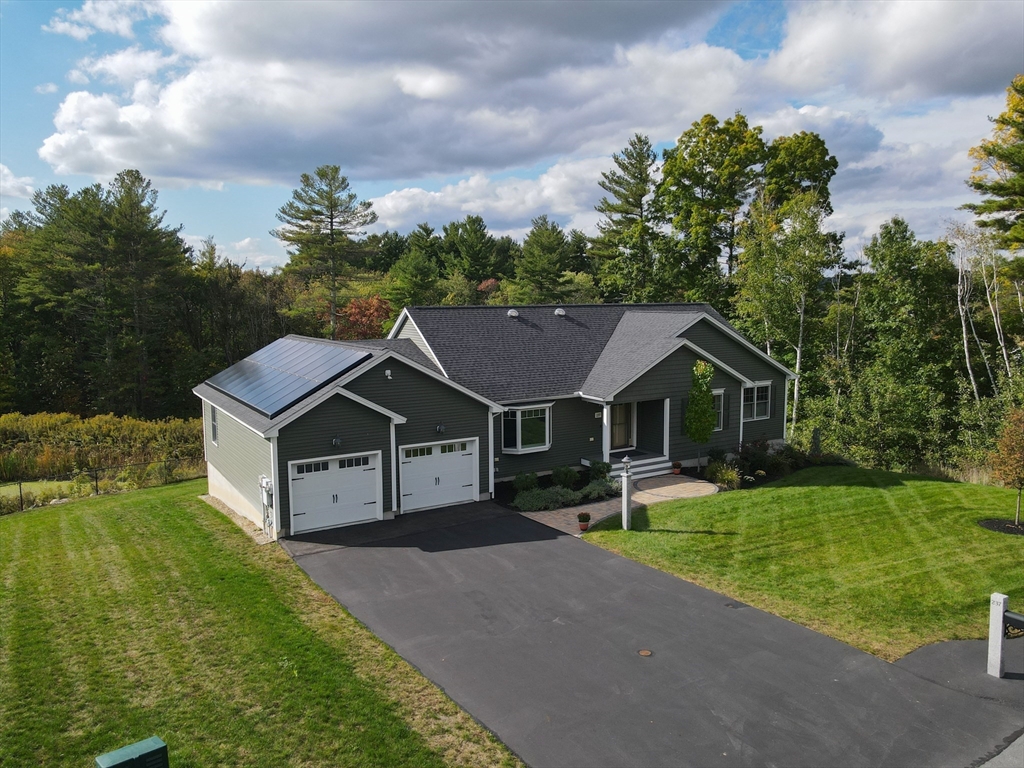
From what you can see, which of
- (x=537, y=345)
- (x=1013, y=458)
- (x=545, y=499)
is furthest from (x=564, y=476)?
(x=1013, y=458)

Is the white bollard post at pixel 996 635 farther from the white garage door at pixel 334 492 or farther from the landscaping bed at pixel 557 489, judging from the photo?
the white garage door at pixel 334 492

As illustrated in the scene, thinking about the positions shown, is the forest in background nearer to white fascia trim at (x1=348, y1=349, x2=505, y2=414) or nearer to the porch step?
the porch step

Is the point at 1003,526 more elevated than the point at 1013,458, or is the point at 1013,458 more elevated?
the point at 1013,458

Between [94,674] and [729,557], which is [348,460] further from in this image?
[729,557]

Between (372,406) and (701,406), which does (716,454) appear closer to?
(701,406)

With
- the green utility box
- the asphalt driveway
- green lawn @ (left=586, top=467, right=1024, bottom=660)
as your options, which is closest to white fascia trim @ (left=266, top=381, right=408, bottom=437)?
the asphalt driveway
